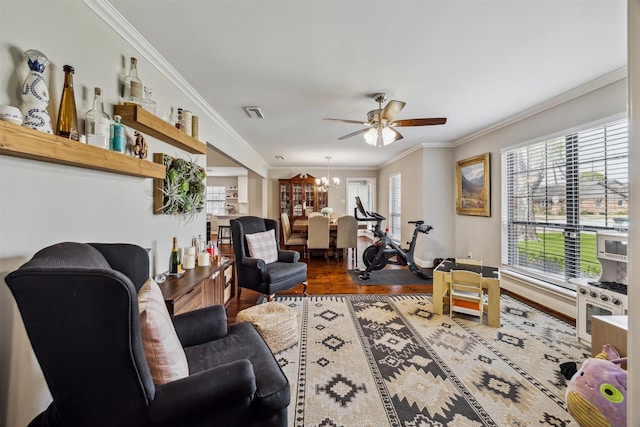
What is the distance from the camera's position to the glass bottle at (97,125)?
1.40m

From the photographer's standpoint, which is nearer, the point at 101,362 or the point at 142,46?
the point at 101,362

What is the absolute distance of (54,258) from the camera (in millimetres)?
911

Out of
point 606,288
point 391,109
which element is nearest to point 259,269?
point 391,109

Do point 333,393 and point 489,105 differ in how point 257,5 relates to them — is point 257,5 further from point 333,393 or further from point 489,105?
point 489,105

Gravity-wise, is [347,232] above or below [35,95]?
below

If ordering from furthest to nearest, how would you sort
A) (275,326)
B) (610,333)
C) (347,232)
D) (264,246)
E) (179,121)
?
(347,232) < (264,246) < (179,121) < (275,326) < (610,333)

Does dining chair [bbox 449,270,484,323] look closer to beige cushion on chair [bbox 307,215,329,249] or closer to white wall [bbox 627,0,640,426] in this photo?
white wall [bbox 627,0,640,426]

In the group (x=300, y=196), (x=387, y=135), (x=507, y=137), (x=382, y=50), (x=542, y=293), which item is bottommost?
(x=542, y=293)

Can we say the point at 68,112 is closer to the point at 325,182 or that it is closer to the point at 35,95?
the point at 35,95

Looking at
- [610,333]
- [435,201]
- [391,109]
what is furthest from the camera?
[435,201]

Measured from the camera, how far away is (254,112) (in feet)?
10.5

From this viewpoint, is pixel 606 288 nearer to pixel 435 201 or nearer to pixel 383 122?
pixel 383 122

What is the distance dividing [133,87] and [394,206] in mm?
6379

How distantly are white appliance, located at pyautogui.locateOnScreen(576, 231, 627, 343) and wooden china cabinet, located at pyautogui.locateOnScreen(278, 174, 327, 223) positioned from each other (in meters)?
6.07
